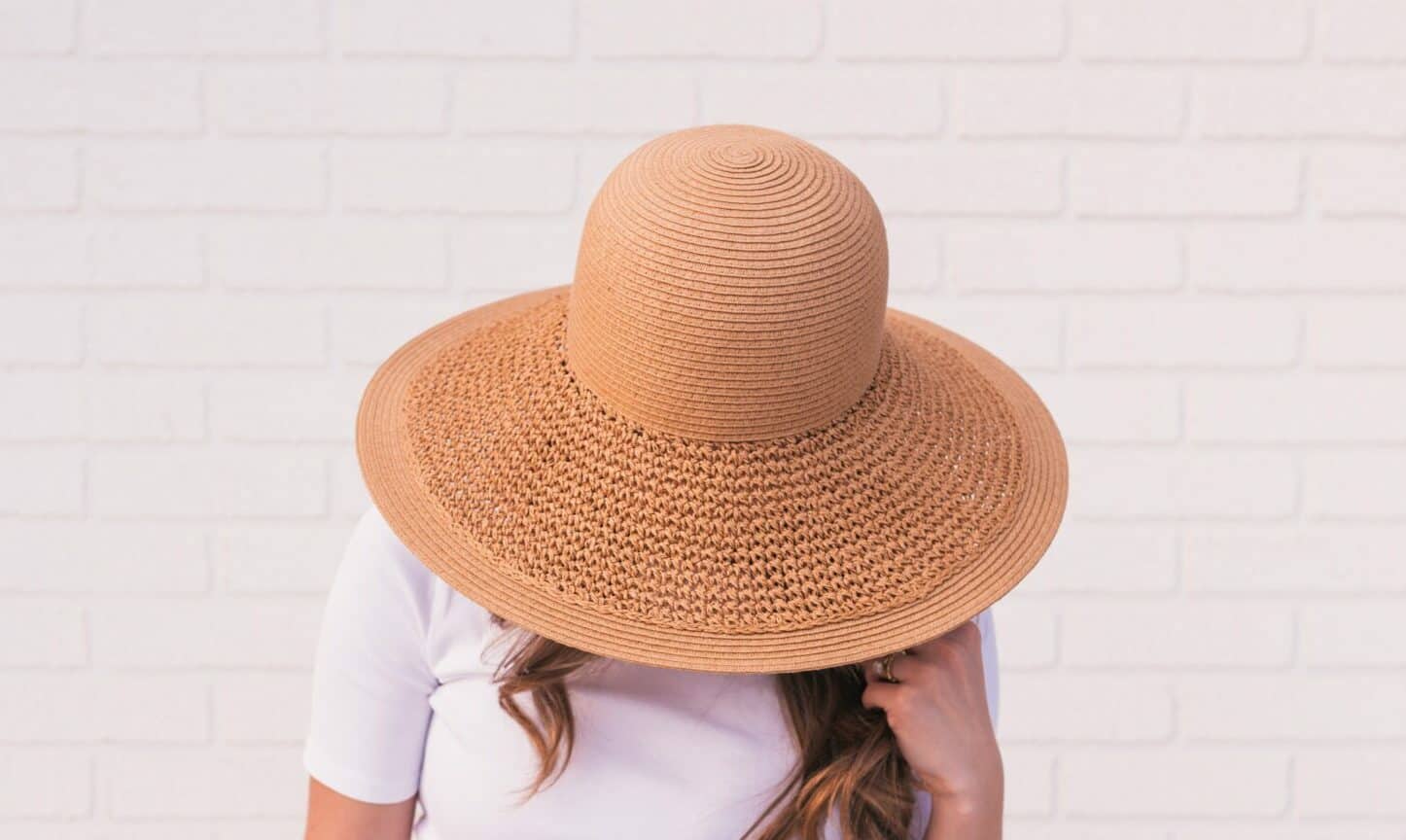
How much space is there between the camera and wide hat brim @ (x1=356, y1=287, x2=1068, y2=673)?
2.36 ft

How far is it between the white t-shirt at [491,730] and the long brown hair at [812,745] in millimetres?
15

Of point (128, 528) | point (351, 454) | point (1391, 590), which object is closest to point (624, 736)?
point (351, 454)

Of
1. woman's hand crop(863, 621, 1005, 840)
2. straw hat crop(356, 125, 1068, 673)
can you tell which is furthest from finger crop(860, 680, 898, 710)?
straw hat crop(356, 125, 1068, 673)

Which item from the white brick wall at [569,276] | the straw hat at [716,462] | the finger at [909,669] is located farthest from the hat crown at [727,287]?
the white brick wall at [569,276]

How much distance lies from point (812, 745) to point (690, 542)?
0.28 metres

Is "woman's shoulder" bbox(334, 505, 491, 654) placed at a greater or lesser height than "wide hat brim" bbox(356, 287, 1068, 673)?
lesser

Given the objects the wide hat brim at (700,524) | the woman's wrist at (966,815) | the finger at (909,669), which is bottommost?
the woman's wrist at (966,815)

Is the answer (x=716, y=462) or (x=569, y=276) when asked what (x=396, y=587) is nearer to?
(x=716, y=462)

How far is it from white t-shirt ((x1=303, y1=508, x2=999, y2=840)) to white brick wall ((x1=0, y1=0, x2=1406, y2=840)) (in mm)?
689

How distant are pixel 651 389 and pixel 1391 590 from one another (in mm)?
1372

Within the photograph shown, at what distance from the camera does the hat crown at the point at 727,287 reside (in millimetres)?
686

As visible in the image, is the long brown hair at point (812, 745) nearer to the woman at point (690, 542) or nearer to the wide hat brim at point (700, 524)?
the woman at point (690, 542)

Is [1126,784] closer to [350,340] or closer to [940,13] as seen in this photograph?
[940,13]

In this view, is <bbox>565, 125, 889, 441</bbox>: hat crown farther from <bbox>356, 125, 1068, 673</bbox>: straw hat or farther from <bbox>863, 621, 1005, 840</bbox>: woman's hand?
<bbox>863, 621, 1005, 840</bbox>: woman's hand
